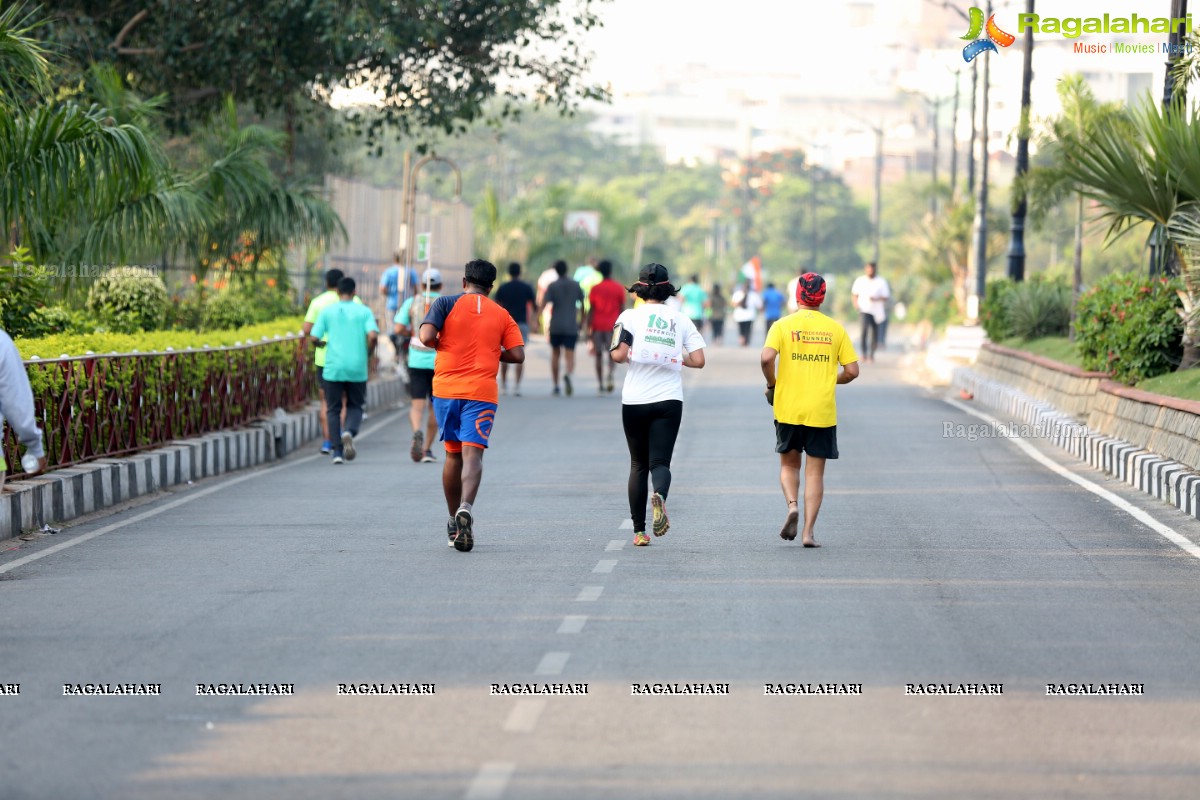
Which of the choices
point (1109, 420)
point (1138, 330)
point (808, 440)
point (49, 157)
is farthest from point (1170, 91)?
point (49, 157)

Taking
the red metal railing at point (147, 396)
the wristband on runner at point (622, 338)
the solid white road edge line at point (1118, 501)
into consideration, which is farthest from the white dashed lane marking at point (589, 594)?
the red metal railing at point (147, 396)

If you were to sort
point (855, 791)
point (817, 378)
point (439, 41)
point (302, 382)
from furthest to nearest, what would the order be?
point (439, 41) → point (302, 382) → point (817, 378) → point (855, 791)

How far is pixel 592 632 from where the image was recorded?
914cm

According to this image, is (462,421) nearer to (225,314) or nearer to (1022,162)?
(225,314)

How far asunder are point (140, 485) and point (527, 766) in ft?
33.4

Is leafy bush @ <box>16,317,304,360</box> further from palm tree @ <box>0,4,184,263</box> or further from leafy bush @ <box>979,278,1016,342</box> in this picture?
leafy bush @ <box>979,278,1016,342</box>

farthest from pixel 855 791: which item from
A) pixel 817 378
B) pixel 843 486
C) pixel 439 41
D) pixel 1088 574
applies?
pixel 439 41

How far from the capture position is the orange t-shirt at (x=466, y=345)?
12.7 m

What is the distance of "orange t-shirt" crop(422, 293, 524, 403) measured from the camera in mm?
12680

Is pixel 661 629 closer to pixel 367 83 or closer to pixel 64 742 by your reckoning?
pixel 64 742

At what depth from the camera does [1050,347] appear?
28.4 m

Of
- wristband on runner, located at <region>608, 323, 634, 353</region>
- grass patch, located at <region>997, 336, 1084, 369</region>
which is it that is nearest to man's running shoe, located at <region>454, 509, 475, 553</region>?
wristband on runner, located at <region>608, 323, 634, 353</region>

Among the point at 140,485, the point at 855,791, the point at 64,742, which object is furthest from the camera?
the point at 140,485

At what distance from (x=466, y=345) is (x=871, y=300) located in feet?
87.1
